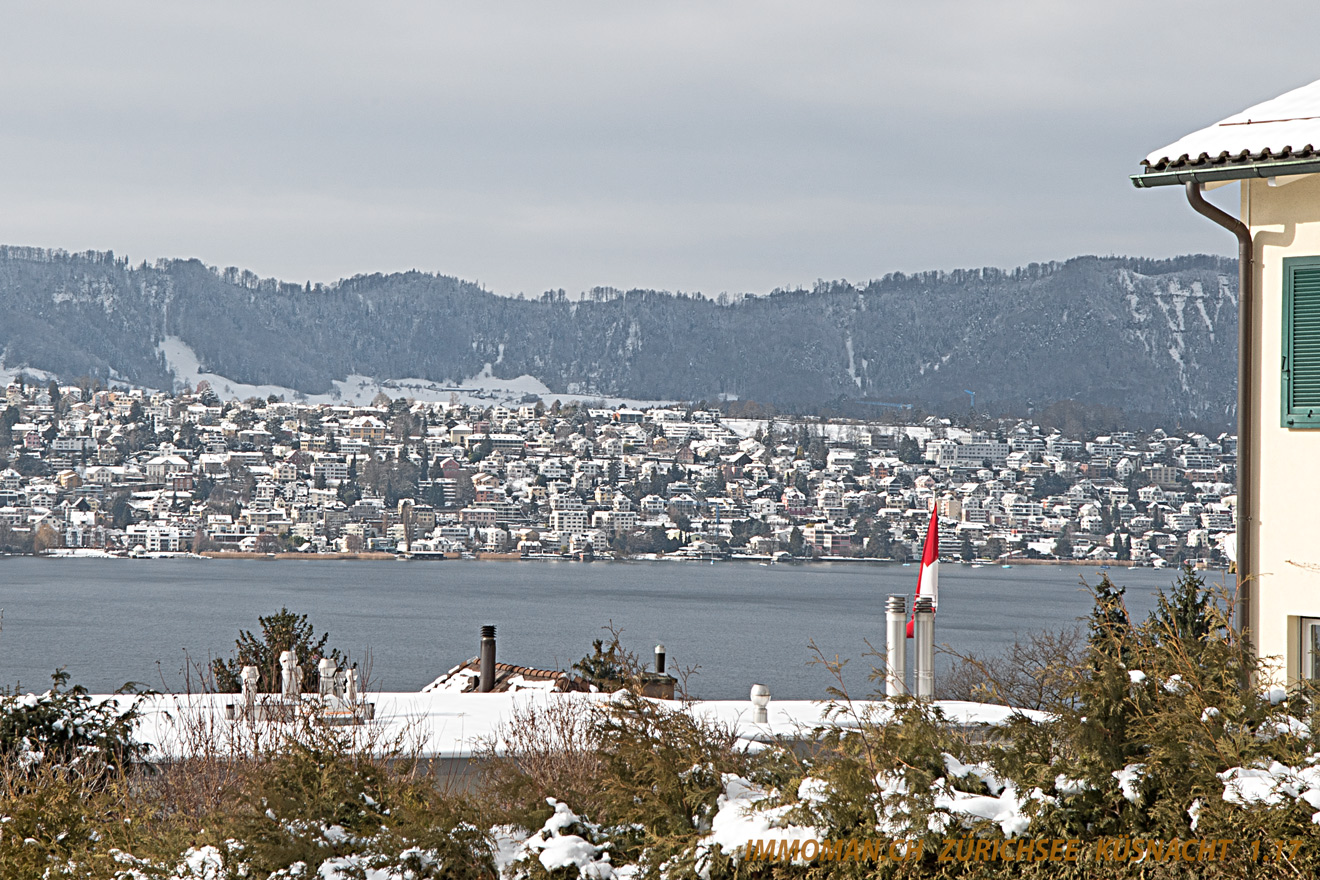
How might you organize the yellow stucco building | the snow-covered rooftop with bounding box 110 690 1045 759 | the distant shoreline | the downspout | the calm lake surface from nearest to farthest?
the yellow stucco building
the downspout
the snow-covered rooftop with bounding box 110 690 1045 759
the calm lake surface
the distant shoreline

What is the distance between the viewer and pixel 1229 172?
881 centimetres

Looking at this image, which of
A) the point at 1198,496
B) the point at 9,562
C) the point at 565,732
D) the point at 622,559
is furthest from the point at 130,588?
the point at 1198,496

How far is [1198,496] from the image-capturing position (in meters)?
189

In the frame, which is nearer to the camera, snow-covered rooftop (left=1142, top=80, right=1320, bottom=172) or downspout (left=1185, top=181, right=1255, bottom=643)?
snow-covered rooftop (left=1142, top=80, right=1320, bottom=172)

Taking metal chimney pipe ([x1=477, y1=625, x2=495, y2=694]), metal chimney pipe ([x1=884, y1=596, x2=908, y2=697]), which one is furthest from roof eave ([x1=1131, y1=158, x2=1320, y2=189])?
metal chimney pipe ([x1=477, y1=625, x2=495, y2=694])

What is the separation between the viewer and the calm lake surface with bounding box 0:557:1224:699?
7100 cm

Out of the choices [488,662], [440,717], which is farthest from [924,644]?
[488,662]

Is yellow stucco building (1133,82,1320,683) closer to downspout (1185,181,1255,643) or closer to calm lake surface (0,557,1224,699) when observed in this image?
downspout (1185,181,1255,643)

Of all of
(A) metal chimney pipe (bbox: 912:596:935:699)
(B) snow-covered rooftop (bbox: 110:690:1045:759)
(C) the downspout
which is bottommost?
(B) snow-covered rooftop (bbox: 110:690:1045:759)

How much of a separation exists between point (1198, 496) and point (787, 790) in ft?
650

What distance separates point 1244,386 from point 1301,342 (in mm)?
483

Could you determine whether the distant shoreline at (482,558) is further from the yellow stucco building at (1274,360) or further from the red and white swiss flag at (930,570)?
the yellow stucco building at (1274,360)

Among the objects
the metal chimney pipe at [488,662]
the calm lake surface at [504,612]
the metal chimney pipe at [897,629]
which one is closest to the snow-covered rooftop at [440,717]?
the metal chimney pipe at [897,629]

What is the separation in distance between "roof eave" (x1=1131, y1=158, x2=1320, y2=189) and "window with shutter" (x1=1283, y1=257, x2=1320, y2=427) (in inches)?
26.3
